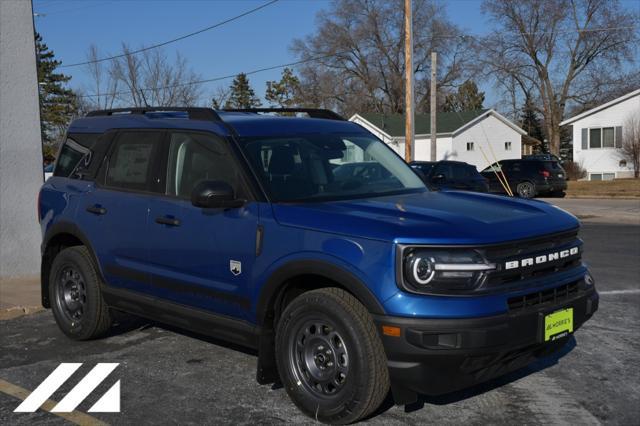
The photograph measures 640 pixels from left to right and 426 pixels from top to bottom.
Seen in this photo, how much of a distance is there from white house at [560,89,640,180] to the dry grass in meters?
7.37

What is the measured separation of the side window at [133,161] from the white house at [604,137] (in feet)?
123

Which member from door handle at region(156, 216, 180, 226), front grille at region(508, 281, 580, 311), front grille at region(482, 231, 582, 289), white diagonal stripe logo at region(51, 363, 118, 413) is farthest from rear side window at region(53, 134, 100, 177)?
front grille at region(508, 281, 580, 311)

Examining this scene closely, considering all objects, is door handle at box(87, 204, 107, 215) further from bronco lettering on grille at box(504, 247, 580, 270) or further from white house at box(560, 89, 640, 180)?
white house at box(560, 89, 640, 180)

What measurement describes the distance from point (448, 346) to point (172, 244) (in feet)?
7.41

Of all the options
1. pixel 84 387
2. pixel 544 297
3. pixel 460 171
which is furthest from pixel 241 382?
pixel 460 171

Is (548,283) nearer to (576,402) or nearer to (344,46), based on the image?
(576,402)

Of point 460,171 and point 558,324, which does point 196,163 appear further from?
point 460,171

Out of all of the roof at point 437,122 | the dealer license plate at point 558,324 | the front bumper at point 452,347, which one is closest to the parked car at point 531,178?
the roof at point 437,122

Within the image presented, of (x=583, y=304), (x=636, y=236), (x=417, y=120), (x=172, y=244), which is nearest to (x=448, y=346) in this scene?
(x=583, y=304)

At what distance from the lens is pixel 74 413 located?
4664 mm

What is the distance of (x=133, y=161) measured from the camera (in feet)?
19.0

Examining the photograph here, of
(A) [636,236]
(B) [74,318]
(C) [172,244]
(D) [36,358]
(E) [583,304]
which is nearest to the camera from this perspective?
(E) [583,304]

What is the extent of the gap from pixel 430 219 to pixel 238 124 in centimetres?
175

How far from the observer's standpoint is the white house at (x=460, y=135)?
162 ft
